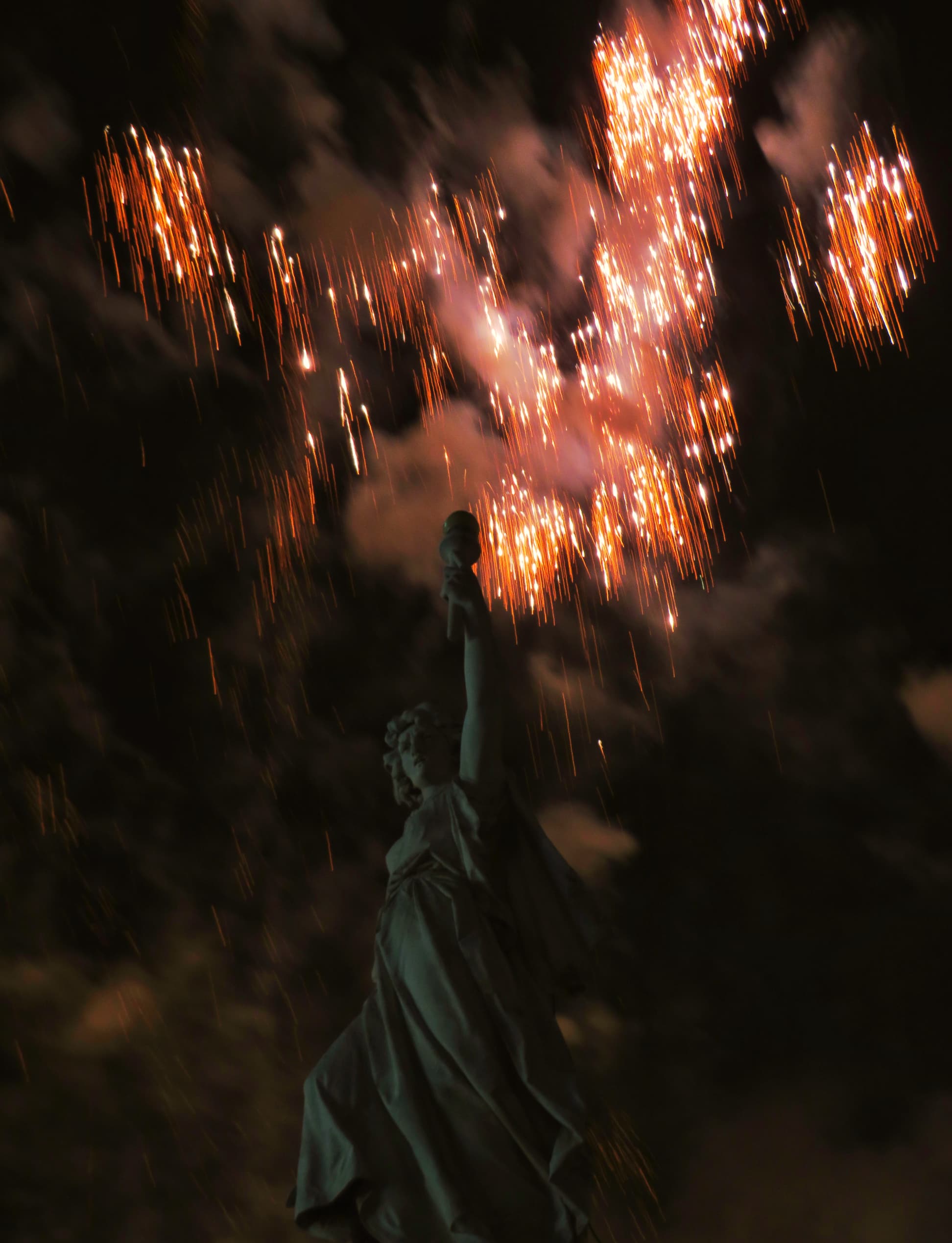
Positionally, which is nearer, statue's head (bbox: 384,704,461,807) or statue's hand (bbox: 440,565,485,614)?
statue's hand (bbox: 440,565,485,614)

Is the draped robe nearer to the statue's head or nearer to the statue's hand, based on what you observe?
the statue's head

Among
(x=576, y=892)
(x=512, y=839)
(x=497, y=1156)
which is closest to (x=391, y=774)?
(x=512, y=839)

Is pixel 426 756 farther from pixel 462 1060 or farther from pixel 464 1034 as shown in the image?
pixel 462 1060

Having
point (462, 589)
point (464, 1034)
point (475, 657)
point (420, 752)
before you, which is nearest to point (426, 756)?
point (420, 752)

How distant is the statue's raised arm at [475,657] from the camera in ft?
23.7

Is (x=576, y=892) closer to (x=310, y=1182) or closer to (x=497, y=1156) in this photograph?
(x=497, y=1156)

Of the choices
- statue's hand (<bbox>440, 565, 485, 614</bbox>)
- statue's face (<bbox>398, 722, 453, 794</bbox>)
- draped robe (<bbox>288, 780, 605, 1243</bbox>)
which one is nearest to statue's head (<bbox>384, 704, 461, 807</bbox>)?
statue's face (<bbox>398, 722, 453, 794</bbox>)

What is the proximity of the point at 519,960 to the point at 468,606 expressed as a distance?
2.14m

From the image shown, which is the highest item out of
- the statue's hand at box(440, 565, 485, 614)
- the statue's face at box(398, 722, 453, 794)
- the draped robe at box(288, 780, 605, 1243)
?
the statue's hand at box(440, 565, 485, 614)

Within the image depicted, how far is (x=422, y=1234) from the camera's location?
Answer: 6.09 meters

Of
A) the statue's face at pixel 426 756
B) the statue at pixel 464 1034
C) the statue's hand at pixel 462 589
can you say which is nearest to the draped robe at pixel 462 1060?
the statue at pixel 464 1034

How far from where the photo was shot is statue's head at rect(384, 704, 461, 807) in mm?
8078

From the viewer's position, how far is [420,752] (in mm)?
8109

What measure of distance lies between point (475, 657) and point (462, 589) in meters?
0.41
